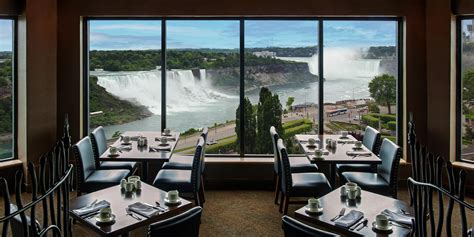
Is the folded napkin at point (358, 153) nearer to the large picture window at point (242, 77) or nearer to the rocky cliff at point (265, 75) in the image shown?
the large picture window at point (242, 77)

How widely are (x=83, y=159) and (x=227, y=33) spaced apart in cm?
280

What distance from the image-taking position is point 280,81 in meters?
6.59

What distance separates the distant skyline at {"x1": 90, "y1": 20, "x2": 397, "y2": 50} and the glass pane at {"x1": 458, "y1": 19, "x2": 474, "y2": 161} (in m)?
0.93

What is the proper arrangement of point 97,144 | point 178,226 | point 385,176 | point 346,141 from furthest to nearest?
point 346,141 → point 97,144 → point 385,176 → point 178,226

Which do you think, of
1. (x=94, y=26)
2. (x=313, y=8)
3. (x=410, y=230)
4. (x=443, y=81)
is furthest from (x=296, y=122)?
(x=410, y=230)

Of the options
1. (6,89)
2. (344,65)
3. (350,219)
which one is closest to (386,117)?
(344,65)

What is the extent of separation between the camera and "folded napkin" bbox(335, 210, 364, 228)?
9.81 feet

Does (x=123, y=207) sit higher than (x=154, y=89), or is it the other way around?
(x=154, y=89)

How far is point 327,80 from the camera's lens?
6.52 meters

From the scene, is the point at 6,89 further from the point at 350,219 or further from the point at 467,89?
the point at 467,89

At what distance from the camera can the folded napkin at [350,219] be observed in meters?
2.99

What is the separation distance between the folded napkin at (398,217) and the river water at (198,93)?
345cm

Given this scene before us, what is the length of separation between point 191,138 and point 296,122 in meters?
1.57

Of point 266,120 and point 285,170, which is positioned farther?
point 266,120
